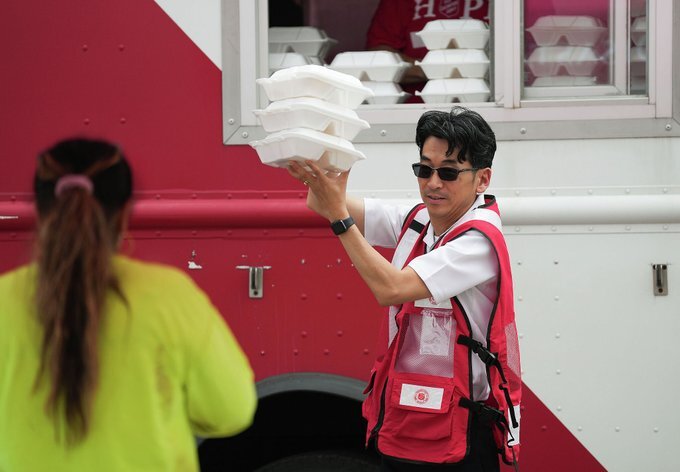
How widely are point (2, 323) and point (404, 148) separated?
1.69 m

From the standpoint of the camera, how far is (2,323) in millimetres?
1671

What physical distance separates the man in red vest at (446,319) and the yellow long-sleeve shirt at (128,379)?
83 cm

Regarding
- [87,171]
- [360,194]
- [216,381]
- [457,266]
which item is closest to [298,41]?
[360,194]

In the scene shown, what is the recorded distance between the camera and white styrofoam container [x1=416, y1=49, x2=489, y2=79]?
10.6ft

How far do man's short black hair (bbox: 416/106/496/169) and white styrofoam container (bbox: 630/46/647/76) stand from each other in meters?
0.84

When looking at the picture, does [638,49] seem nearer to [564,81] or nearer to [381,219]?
[564,81]

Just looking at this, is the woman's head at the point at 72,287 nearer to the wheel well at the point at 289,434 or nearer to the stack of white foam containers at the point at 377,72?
the wheel well at the point at 289,434

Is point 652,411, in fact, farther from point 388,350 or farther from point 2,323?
point 2,323

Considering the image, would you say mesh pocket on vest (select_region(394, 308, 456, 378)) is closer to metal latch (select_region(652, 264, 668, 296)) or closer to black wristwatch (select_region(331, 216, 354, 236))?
black wristwatch (select_region(331, 216, 354, 236))

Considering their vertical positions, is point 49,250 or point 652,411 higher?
point 49,250

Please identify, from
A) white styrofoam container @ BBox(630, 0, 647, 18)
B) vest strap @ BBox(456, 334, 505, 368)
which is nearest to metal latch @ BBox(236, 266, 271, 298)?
vest strap @ BBox(456, 334, 505, 368)

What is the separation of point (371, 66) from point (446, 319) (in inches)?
44.2

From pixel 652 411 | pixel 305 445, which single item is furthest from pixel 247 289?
pixel 652 411

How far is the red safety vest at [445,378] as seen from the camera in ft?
8.05
